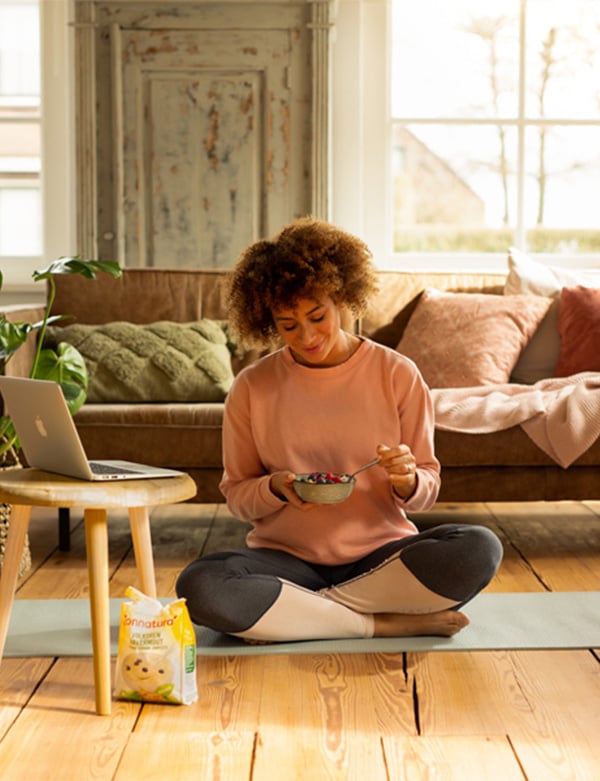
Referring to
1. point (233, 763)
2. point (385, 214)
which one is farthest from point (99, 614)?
point (385, 214)

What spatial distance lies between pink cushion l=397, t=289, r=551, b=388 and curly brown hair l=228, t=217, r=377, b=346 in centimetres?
128

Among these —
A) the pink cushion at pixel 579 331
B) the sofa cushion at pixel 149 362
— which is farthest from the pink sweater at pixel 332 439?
the pink cushion at pixel 579 331

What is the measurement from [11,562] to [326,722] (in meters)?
0.66

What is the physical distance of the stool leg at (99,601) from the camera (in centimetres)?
207

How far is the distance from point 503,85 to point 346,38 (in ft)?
2.28

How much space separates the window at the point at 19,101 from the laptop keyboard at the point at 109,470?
2953mm

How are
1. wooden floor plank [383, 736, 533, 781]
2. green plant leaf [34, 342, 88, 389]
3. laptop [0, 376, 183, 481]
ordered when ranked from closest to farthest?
1. wooden floor plank [383, 736, 533, 781]
2. laptop [0, 376, 183, 481]
3. green plant leaf [34, 342, 88, 389]

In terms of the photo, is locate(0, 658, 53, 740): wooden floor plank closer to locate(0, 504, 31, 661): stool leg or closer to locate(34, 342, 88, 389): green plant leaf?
locate(0, 504, 31, 661): stool leg

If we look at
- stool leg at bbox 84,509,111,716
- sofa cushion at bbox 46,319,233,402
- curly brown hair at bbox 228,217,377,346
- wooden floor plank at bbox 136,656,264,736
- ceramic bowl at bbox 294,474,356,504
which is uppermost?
curly brown hair at bbox 228,217,377,346

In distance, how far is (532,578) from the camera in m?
3.15

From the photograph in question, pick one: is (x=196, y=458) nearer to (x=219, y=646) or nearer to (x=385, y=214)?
(x=219, y=646)

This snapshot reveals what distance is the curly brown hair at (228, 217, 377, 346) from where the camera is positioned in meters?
2.42

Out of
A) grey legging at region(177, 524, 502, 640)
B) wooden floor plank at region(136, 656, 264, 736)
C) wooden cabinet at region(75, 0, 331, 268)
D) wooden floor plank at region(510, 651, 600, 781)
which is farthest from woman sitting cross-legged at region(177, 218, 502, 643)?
wooden cabinet at region(75, 0, 331, 268)

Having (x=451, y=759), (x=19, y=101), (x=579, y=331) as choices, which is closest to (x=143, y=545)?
(x=451, y=759)
